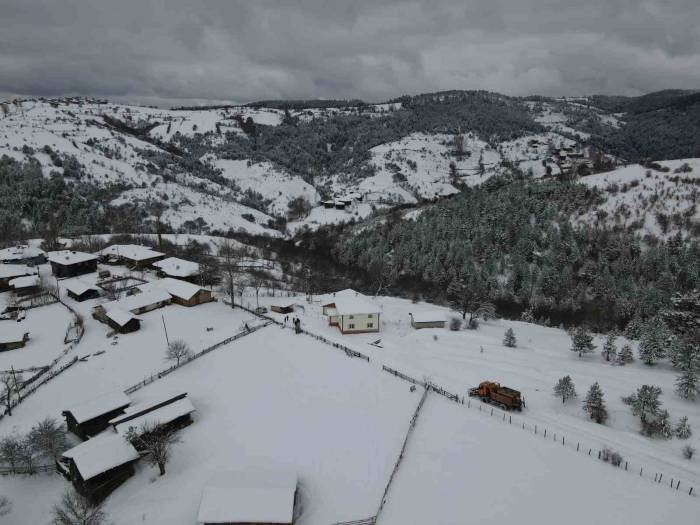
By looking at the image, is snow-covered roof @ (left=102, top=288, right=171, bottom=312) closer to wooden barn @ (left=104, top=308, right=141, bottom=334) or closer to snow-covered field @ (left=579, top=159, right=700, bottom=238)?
wooden barn @ (left=104, top=308, right=141, bottom=334)

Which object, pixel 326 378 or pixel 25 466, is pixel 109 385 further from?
pixel 326 378

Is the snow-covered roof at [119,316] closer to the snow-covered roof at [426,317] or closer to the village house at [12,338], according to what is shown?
the village house at [12,338]

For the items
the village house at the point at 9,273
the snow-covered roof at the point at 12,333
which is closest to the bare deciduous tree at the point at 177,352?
the snow-covered roof at the point at 12,333

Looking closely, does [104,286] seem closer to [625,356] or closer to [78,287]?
[78,287]

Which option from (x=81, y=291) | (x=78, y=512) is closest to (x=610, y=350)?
(x=78, y=512)

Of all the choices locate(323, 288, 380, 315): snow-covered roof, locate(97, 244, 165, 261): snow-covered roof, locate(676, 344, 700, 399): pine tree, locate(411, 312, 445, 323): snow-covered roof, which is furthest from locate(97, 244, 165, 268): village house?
locate(676, 344, 700, 399): pine tree

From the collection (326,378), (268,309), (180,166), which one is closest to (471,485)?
(326,378)

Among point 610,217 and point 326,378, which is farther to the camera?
point 610,217
